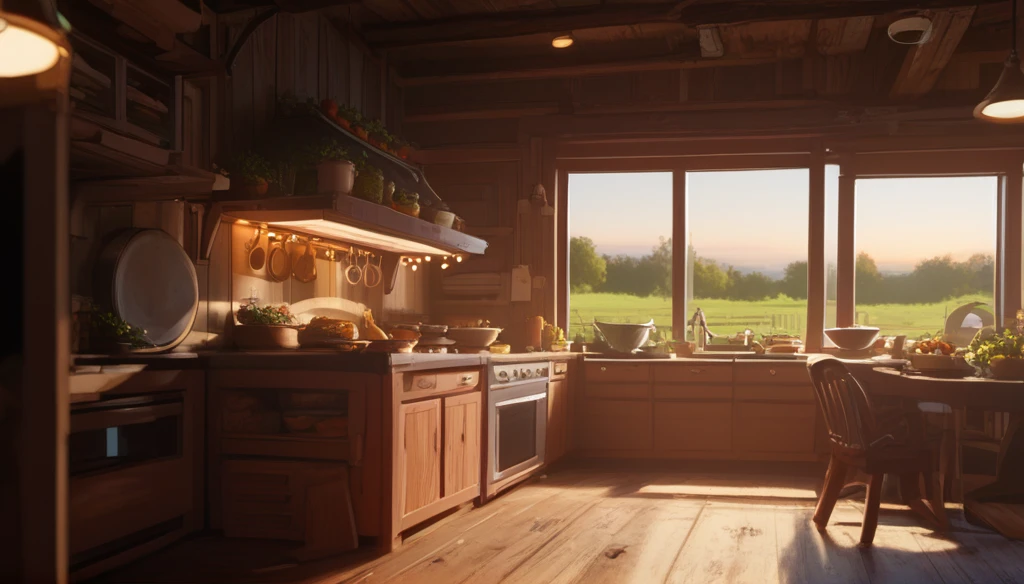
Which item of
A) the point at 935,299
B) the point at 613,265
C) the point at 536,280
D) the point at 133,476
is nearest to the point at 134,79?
the point at 133,476

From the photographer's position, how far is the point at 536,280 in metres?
6.19

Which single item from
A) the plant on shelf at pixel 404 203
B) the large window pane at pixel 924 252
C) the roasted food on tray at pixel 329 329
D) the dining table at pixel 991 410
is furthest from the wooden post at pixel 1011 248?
the roasted food on tray at pixel 329 329

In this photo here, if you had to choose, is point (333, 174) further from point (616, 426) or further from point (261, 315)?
point (616, 426)

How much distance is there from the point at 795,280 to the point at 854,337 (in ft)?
2.21

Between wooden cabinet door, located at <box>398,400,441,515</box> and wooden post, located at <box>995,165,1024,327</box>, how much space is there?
4378 mm

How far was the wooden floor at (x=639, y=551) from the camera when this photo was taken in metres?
2.95

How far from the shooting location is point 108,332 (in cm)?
298

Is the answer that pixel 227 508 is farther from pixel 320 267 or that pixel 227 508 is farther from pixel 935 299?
pixel 935 299

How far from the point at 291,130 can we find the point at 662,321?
3486mm

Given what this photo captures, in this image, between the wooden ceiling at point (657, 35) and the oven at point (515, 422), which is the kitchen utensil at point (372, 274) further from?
the wooden ceiling at point (657, 35)

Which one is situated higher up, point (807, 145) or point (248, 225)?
point (807, 145)

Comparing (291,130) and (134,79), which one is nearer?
(134,79)

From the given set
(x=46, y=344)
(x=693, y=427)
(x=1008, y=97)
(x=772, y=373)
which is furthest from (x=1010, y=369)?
(x=46, y=344)

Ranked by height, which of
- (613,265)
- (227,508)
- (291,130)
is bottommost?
(227,508)
